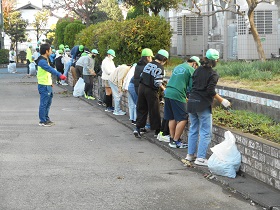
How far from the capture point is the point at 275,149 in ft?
26.7

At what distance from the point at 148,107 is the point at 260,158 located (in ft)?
15.7

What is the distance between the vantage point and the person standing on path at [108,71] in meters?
17.5

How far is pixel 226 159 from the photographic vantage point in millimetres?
9148

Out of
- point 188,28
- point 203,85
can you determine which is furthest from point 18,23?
point 203,85

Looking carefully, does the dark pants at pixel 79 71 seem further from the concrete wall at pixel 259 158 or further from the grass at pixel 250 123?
the concrete wall at pixel 259 158

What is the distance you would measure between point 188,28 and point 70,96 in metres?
5.01

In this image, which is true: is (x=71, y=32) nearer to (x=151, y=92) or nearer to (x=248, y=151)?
(x=151, y=92)

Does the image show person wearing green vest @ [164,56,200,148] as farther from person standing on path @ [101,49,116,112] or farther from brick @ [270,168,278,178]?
person standing on path @ [101,49,116,112]

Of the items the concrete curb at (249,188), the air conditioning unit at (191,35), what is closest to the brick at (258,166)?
the concrete curb at (249,188)

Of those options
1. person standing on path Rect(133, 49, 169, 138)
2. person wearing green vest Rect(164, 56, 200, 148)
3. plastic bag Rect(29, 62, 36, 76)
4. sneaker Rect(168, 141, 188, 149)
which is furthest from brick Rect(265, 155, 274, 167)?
plastic bag Rect(29, 62, 36, 76)

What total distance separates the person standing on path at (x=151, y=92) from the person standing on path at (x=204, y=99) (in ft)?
7.67

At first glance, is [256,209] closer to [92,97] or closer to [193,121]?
[193,121]

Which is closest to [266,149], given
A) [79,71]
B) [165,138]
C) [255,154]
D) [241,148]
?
[255,154]

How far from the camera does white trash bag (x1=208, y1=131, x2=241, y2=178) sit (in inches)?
359
